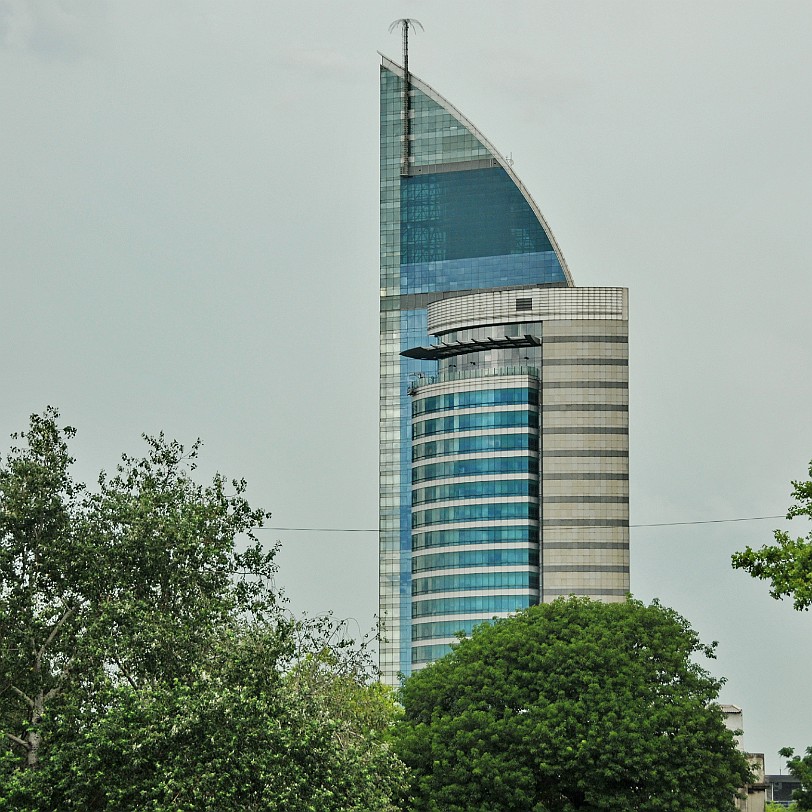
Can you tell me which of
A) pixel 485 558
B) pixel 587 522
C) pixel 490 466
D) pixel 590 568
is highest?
pixel 490 466

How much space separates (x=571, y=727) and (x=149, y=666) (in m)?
30.5

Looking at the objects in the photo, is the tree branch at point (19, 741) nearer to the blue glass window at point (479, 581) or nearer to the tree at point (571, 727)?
the tree at point (571, 727)

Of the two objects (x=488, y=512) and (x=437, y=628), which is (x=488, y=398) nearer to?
(x=488, y=512)

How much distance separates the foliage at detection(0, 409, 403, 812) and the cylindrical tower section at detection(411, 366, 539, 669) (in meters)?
123

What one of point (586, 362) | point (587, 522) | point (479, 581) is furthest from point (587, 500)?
point (586, 362)

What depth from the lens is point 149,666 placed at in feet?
131

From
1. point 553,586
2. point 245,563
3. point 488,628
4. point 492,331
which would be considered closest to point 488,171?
point 492,331

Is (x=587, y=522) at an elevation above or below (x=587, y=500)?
below

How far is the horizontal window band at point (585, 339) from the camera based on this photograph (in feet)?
546

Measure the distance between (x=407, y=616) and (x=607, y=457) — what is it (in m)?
35.0

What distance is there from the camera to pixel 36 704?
40.8 metres

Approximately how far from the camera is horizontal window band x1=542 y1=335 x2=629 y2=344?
546 ft

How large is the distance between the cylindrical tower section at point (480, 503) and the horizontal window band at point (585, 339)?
171 inches

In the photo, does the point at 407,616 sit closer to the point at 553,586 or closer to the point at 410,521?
the point at 410,521
